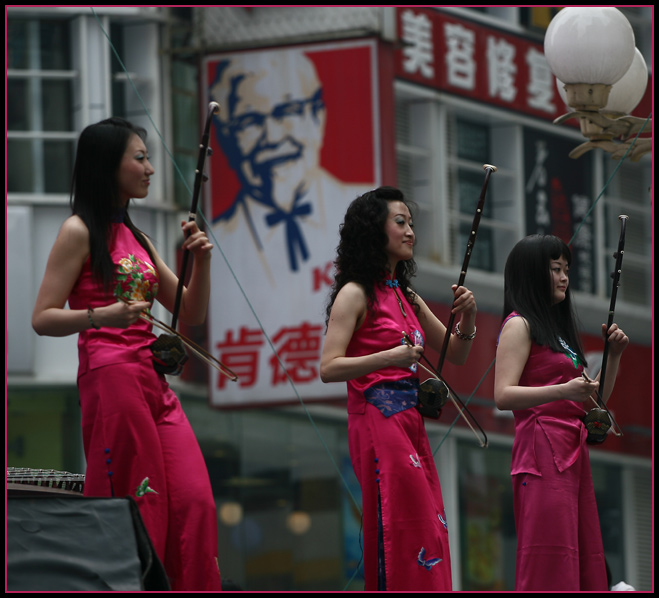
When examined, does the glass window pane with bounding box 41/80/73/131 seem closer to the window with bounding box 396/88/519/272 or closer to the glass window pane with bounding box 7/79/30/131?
the glass window pane with bounding box 7/79/30/131

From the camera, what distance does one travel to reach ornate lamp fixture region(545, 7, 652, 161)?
7434 millimetres

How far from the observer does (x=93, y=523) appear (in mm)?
4859

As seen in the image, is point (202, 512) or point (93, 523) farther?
point (202, 512)

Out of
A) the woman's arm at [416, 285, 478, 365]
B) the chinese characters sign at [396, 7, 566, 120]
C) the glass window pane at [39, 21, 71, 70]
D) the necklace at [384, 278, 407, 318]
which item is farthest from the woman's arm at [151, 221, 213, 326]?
the chinese characters sign at [396, 7, 566, 120]

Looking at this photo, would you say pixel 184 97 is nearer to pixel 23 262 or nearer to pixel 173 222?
pixel 173 222

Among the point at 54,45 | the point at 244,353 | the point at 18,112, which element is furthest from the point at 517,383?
the point at 54,45

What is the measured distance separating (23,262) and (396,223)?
28.1ft

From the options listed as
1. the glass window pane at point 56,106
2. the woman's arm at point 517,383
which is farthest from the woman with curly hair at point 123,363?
the glass window pane at point 56,106

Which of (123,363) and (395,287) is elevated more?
(395,287)

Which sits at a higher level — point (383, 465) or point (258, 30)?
point (258, 30)

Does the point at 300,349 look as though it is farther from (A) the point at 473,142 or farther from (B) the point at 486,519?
(A) the point at 473,142

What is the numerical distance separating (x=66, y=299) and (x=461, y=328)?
151 cm

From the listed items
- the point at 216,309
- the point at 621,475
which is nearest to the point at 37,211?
the point at 216,309

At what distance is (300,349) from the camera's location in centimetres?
1377
